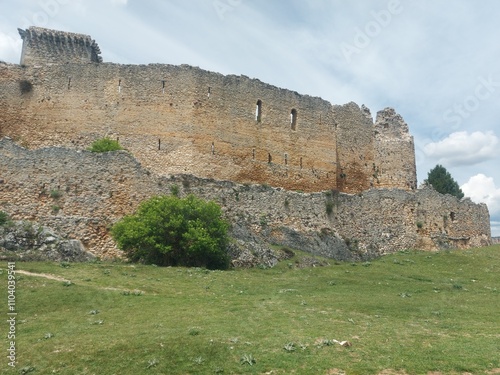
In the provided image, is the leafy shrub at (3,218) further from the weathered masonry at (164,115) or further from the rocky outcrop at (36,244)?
the weathered masonry at (164,115)

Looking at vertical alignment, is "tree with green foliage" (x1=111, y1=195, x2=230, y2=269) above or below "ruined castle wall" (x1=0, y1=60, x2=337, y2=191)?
below

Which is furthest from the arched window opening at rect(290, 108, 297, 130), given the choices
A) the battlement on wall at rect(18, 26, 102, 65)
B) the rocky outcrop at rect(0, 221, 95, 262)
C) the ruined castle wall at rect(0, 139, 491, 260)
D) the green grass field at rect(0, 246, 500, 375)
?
the rocky outcrop at rect(0, 221, 95, 262)

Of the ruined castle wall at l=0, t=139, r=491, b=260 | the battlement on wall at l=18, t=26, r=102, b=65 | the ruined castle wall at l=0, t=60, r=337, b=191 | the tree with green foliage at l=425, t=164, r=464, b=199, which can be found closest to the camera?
the ruined castle wall at l=0, t=139, r=491, b=260

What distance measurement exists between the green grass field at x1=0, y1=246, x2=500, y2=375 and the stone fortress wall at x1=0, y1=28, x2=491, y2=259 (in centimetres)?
613

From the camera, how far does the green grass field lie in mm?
10250

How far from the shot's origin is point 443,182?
189ft

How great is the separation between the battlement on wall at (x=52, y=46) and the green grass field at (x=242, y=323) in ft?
74.5

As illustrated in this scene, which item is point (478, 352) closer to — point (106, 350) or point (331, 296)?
point (331, 296)

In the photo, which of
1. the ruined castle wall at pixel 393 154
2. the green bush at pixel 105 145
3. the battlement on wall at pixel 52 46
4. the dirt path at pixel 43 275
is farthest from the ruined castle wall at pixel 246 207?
the battlement on wall at pixel 52 46

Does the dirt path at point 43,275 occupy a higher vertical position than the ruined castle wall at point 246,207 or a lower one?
lower

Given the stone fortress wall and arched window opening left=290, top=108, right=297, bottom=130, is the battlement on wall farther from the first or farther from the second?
arched window opening left=290, top=108, right=297, bottom=130

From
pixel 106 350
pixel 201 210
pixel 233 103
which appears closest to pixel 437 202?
pixel 233 103

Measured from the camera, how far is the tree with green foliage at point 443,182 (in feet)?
187

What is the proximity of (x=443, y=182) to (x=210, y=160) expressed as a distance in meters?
33.6
